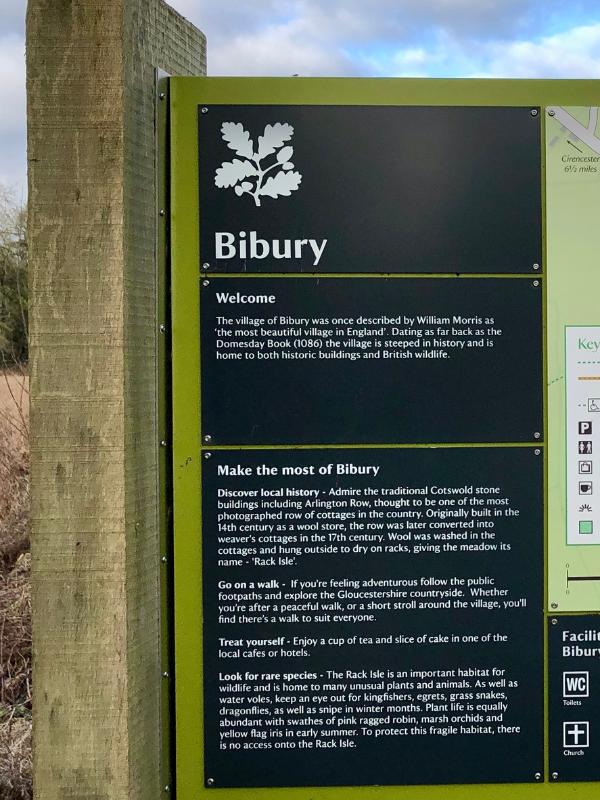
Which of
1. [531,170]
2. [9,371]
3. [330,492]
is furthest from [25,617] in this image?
[531,170]

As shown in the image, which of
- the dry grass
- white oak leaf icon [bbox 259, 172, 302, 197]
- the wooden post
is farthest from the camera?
the dry grass

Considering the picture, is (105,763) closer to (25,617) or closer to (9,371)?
(25,617)

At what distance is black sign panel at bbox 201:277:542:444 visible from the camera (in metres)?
2.65

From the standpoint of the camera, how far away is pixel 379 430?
8.71 ft

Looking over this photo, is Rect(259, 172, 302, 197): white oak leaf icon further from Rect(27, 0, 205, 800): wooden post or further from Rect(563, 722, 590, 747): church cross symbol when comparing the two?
Rect(563, 722, 590, 747): church cross symbol

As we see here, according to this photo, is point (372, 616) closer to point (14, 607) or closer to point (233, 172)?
point (233, 172)

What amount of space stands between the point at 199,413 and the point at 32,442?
1.53 feet

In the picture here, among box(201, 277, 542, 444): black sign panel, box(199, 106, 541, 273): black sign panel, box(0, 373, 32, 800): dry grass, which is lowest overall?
box(0, 373, 32, 800): dry grass

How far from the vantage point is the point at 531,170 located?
269 cm

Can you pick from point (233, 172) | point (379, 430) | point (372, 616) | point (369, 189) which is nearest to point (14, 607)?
point (372, 616)

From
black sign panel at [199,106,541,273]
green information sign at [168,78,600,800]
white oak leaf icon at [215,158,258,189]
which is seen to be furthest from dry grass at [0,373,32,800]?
white oak leaf icon at [215,158,258,189]

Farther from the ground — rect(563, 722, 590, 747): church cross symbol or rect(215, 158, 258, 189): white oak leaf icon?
rect(215, 158, 258, 189): white oak leaf icon

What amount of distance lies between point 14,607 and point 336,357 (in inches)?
153

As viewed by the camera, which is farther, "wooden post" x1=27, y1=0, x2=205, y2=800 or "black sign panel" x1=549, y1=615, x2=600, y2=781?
"black sign panel" x1=549, y1=615, x2=600, y2=781
